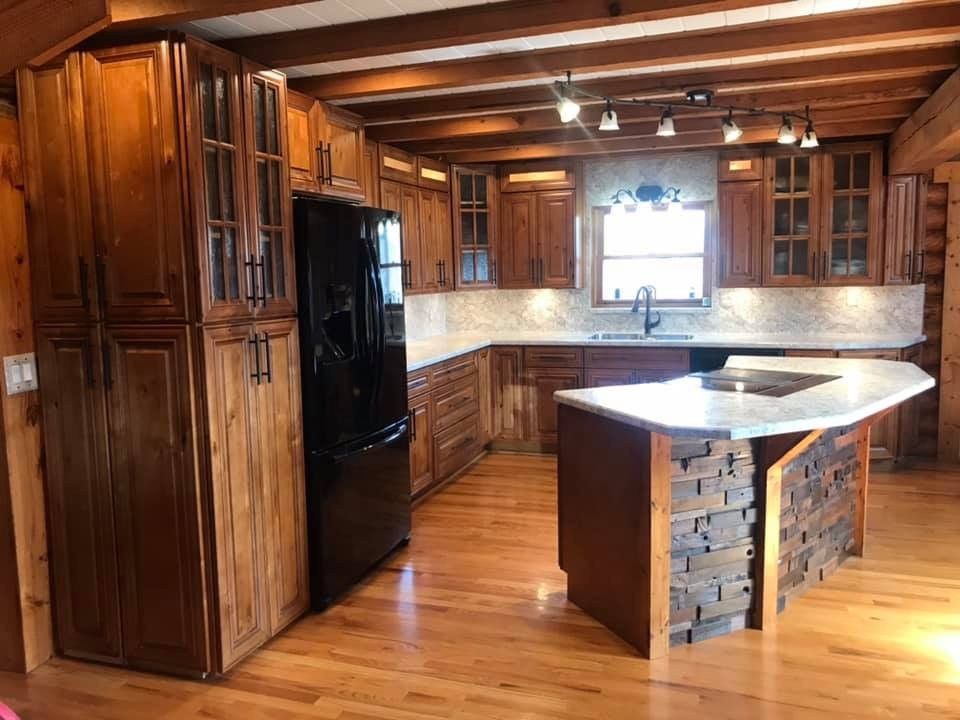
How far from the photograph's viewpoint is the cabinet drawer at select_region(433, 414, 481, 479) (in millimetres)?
4945

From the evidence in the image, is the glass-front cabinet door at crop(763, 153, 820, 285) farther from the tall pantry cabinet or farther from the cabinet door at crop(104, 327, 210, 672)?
the cabinet door at crop(104, 327, 210, 672)

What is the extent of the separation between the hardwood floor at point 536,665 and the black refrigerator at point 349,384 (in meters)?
0.28

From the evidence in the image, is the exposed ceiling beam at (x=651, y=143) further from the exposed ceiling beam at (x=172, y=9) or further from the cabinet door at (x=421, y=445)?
the exposed ceiling beam at (x=172, y=9)

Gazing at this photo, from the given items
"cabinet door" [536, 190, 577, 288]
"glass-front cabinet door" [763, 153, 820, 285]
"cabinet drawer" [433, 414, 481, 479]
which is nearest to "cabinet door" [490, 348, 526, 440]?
"cabinet drawer" [433, 414, 481, 479]

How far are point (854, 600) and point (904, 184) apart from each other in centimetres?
332

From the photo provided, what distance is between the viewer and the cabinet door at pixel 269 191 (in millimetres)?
2828

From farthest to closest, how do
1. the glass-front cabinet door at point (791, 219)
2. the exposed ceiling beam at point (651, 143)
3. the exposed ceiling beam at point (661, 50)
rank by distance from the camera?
the glass-front cabinet door at point (791, 219) < the exposed ceiling beam at point (651, 143) < the exposed ceiling beam at point (661, 50)

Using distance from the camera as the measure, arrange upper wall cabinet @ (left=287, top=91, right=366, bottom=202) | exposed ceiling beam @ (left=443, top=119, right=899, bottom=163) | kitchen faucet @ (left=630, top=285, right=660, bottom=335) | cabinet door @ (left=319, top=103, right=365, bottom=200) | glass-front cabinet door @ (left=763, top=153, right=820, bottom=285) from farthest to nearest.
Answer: kitchen faucet @ (left=630, top=285, right=660, bottom=335)
glass-front cabinet door @ (left=763, top=153, right=820, bottom=285)
exposed ceiling beam @ (left=443, top=119, right=899, bottom=163)
cabinet door @ (left=319, top=103, right=365, bottom=200)
upper wall cabinet @ (left=287, top=91, right=366, bottom=202)

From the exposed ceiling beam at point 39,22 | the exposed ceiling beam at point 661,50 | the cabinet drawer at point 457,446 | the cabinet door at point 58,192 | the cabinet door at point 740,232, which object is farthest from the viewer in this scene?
the cabinet door at point 740,232

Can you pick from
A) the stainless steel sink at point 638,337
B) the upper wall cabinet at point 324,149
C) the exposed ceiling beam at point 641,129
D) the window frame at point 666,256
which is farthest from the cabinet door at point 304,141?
the window frame at point 666,256

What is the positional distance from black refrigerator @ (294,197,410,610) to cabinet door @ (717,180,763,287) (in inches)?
112

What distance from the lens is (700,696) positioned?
256 cm

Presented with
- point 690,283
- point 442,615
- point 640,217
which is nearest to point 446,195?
point 640,217

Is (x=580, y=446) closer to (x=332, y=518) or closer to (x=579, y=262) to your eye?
(x=332, y=518)
